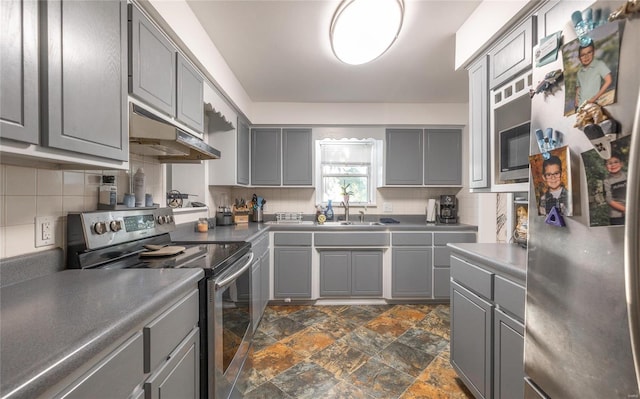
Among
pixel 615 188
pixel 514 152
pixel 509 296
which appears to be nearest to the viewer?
pixel 615 188

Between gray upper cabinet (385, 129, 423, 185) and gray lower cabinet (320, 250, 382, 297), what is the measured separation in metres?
1.06

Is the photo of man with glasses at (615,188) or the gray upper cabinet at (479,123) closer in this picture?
the photo of man with glasses at (615,188)

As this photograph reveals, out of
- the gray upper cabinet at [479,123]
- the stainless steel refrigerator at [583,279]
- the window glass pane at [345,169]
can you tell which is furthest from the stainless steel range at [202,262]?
the window glass pane at [345,169]

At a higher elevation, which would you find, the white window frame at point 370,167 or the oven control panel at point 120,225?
the white window frame at point 370,167

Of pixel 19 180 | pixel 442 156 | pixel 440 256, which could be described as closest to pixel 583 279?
pixel 19 180

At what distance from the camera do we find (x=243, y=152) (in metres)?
3.16

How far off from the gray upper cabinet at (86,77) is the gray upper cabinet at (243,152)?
1.80m

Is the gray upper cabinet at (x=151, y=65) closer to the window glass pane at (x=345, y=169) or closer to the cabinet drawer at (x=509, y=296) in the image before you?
the cabinet drawer at (x=509, y=296)

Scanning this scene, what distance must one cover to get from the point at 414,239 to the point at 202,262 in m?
2.50

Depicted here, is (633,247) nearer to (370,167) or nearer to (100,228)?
(100,228)

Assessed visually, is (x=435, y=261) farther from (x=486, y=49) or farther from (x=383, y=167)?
(x=486, y=49)

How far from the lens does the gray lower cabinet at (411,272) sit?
10.2 ft

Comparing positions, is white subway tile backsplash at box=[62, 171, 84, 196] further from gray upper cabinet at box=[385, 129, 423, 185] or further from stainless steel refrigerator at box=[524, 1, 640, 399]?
gray upper cabinet at box=[385, 129, 423, 185]

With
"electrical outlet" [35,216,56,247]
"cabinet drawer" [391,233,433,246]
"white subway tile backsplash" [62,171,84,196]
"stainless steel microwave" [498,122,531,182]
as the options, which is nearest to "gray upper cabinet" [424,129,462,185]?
"cabinet drawer" [391,233,433,246]
